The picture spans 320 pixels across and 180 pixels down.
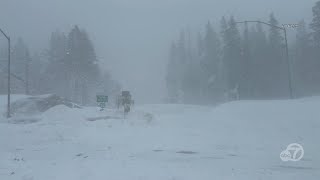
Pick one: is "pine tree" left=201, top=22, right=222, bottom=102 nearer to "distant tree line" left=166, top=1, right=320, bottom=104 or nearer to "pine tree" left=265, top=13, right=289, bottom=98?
"distant tree line" left=166, top=1, right=320, bottom=104

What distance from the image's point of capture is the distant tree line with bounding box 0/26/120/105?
74.4 metres

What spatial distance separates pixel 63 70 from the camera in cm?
7838

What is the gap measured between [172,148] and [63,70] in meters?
63.9

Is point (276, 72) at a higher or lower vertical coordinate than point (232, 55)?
lower

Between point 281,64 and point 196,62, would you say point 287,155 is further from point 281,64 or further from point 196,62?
point 196,62

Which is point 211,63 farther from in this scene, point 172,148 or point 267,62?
point 172,148

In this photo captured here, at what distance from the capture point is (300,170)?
1302cm

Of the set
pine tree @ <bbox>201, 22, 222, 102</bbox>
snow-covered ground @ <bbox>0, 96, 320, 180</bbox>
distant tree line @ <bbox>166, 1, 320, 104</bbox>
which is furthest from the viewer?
pine tree @ <bbox>201, 22, 222, 102</bbox>

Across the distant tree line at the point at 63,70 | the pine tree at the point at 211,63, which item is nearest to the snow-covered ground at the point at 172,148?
the distant tree line at the point at 63,70

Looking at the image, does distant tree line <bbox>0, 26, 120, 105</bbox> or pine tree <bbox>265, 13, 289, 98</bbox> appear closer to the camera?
pine tree <bbox>265, 13, 289, 98</bbox>

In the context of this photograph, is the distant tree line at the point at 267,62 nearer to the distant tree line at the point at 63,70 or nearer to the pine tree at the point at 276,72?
the pine tree at the point at 276,72

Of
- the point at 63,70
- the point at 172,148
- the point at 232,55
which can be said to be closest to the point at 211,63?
the point at 232,55

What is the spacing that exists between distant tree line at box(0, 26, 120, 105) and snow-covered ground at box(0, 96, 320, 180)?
46.4 m

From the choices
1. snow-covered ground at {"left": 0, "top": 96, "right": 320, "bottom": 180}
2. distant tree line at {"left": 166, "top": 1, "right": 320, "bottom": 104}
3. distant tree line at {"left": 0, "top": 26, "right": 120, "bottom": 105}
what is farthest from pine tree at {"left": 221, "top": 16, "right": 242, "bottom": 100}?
snow-covered ground at {"left": 0, "top": 96, "right": 320, "bottom": 180}
